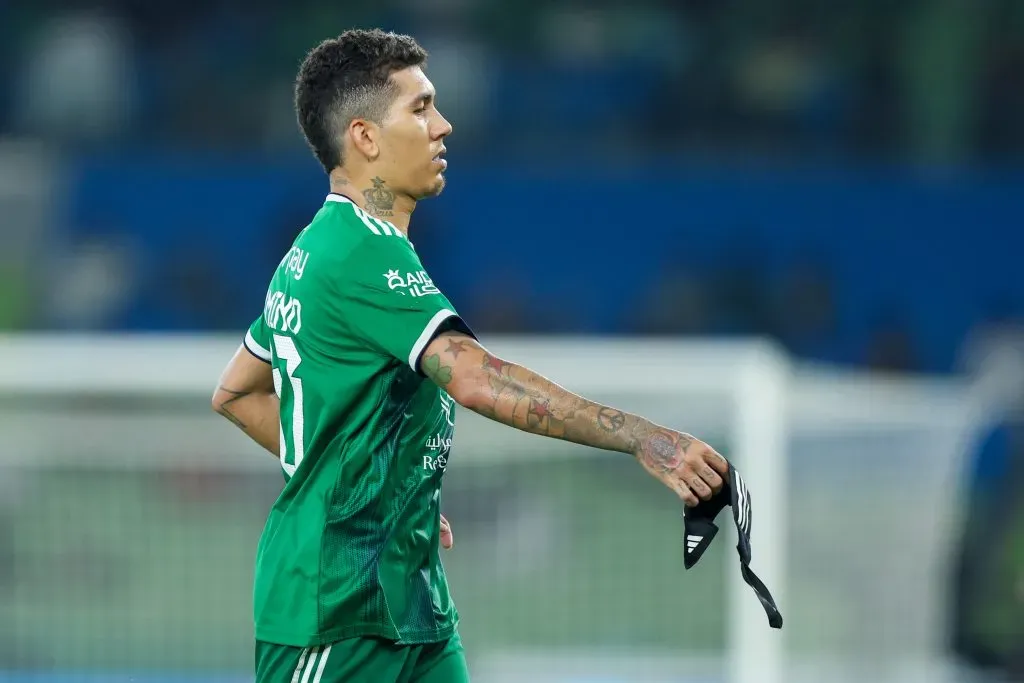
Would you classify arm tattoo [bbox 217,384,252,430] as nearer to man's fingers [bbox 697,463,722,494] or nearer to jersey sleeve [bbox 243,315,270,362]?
jersey sleeve [bbox 243,315,270,362]

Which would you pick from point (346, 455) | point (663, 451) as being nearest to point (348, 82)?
point (346, 455)

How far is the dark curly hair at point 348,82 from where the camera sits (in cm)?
306

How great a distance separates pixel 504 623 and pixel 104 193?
6365 millimetres

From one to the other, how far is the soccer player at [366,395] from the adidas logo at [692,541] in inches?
10.4

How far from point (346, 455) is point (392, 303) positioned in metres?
0.33

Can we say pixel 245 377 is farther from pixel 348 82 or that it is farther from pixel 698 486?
pixel 698 486

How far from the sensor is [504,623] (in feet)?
20.7

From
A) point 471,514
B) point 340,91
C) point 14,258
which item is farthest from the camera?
point 14,258

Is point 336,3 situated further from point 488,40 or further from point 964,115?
point 964,115

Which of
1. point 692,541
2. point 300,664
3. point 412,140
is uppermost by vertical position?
point 412,140

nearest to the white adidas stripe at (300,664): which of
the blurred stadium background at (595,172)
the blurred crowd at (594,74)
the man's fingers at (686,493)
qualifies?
the man's fingers at (686,493)

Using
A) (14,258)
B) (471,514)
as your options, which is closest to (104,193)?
(14,258)

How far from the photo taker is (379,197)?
306cm

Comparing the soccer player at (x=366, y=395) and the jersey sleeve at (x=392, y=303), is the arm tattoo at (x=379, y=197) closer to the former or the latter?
the soccer player at (x=366, y=395)
